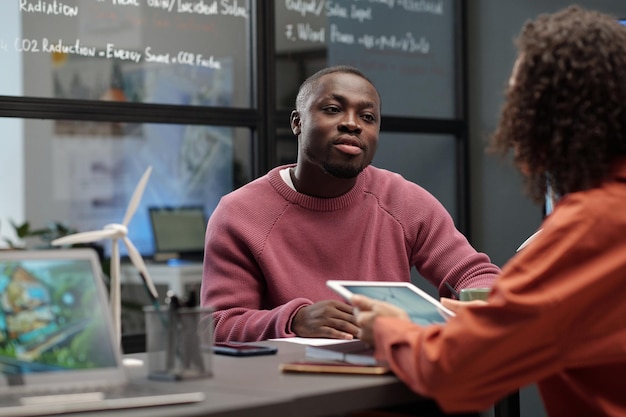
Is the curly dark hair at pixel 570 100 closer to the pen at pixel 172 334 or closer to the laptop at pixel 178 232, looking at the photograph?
the pen at pixel 172 334

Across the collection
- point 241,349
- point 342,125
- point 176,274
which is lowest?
point 176,274

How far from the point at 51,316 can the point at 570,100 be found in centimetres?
82

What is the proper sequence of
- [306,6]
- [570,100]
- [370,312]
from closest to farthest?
[570,100] < [370,312] < [306,6]

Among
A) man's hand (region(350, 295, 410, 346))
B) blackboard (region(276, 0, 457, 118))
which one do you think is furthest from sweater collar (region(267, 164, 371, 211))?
blackboard (region(276, 0, 457, 118))

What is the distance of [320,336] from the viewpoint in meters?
2.19

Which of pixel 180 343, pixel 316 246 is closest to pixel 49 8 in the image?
pixel 316 246

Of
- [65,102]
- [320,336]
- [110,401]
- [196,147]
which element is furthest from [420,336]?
[196,147]

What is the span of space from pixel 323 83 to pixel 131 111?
4.79ft

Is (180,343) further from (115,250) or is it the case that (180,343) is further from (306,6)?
(306,6)

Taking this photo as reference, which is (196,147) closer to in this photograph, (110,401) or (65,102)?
(65,102)

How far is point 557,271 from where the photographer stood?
1493 mm

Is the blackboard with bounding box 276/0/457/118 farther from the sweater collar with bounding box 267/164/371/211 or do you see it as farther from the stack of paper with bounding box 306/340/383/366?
the stack of paper with bounding box 306/340/383/366

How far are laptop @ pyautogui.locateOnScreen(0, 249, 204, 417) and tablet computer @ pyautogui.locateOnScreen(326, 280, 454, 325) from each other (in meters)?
0.39

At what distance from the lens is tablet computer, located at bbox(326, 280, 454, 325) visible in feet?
6.00
